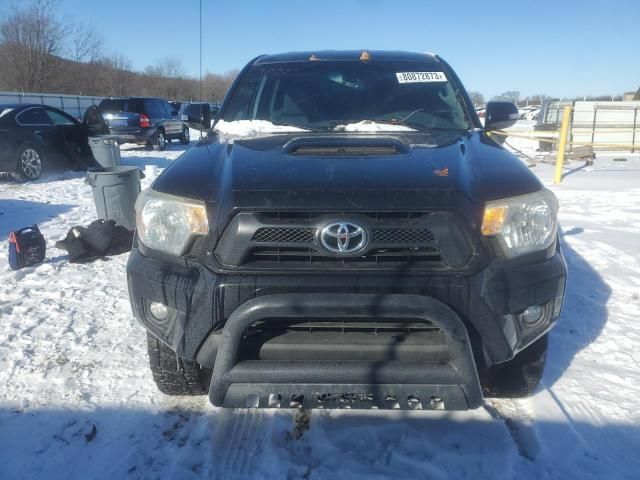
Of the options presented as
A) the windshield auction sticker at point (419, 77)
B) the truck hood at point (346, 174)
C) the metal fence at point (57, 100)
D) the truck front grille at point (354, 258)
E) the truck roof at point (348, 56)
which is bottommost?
the truck front grille at point (354, 258)

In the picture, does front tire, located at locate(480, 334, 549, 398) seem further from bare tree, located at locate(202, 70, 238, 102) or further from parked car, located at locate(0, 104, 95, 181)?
bare tree, located at locate(202, 70, 238, 102)

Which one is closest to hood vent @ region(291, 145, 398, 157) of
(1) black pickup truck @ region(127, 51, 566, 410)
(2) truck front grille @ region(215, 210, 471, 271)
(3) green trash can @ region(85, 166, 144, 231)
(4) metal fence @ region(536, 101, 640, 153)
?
(1) black pickup truck @ region(127, 51, 566, 410)

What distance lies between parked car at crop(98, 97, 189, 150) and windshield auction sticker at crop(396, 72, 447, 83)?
13235 millimetres

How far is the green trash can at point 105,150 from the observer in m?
9.95

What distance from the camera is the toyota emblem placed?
1923mm

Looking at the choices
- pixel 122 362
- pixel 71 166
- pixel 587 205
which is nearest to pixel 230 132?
pixel 122 362

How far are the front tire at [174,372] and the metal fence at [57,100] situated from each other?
21.1 metres

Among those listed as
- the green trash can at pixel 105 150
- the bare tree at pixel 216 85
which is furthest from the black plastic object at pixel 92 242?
the bare tree at pixel 216 85

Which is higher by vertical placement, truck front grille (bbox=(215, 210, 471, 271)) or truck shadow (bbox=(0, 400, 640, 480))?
truck front grille (bbox=(215, 210, 471, 271))

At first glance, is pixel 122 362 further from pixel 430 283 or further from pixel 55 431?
pixel 430 283

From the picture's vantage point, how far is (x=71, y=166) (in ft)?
35.1

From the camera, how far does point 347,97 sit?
339 cm

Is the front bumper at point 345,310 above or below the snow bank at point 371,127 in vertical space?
below

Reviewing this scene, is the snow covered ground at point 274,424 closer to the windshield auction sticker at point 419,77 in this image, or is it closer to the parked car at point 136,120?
the windshield auction sticker at point 419,77
